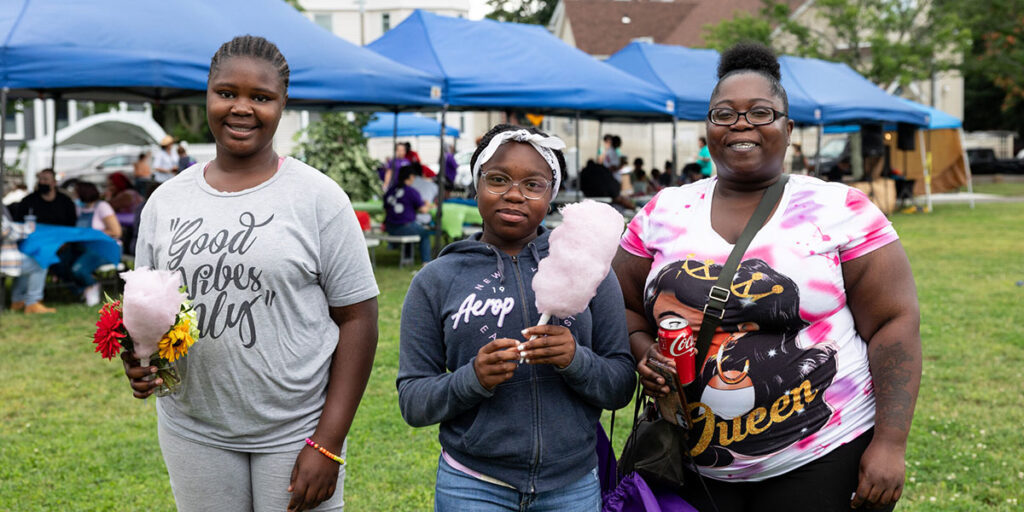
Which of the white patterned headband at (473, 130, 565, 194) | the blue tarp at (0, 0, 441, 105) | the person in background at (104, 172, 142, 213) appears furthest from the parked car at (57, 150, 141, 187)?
the white patterned headband at (473, 130, 565, 194)

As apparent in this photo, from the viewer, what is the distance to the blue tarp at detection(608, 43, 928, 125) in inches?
645

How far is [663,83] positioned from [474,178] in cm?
1441

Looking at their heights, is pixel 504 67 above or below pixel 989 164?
above

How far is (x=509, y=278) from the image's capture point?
2.38 meters

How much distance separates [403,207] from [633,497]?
10.7 meters

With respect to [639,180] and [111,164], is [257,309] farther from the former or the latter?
[111,164]

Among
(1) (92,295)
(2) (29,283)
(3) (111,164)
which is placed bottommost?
(1) (92,295)

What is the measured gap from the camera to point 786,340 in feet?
7.77

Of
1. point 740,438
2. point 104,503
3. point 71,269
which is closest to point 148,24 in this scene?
point 71,269

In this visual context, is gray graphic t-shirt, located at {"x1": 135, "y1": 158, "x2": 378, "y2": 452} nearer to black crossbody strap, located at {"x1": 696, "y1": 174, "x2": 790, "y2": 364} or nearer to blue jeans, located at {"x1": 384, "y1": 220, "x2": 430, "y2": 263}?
black crossbody strap, located at {"x1": 696, "y1": 174, "x2": 790, "y2": 364}

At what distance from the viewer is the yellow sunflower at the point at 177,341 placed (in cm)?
228

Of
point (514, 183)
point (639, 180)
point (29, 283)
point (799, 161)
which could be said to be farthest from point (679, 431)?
point (799, 161)

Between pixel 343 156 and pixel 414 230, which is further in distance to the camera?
pixel 343 156

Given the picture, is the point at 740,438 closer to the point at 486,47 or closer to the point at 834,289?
the point at 834,289
